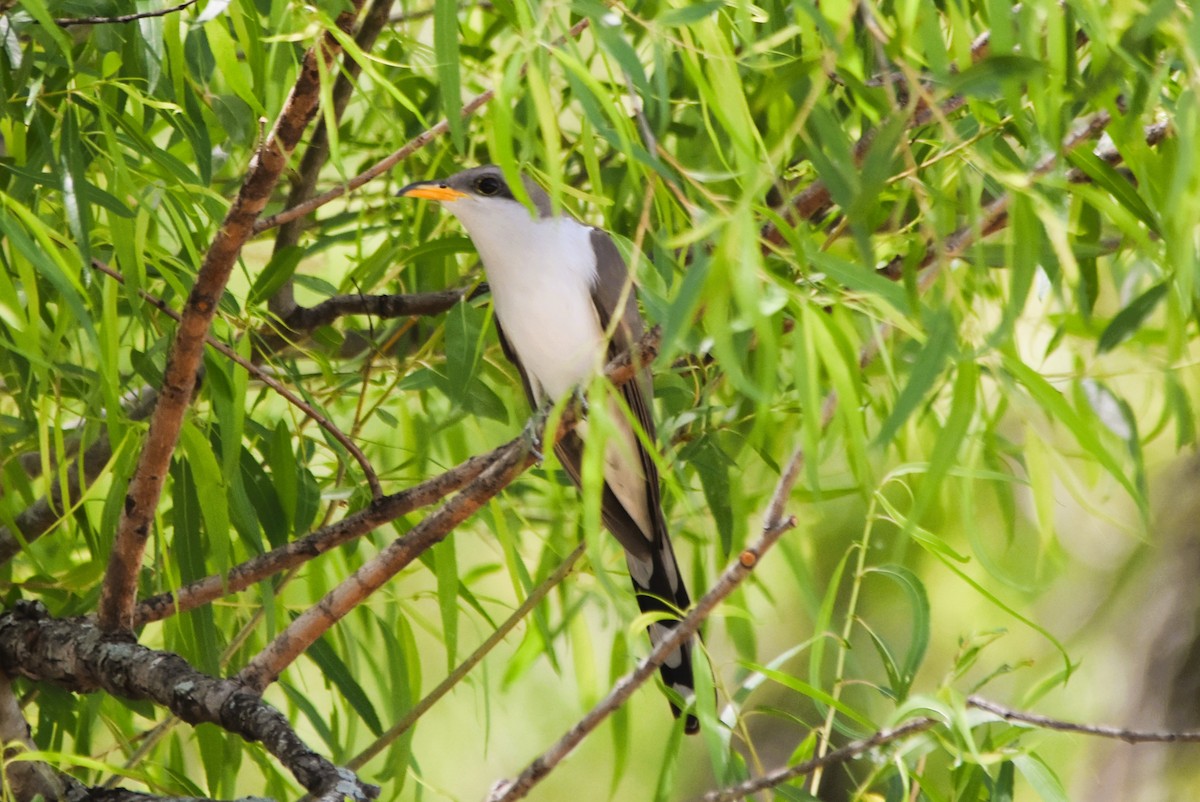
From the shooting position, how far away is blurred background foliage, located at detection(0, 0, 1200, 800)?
3.32ft

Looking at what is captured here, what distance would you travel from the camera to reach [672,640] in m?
1.38

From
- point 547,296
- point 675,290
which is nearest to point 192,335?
point 675,290

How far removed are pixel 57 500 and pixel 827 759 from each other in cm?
119

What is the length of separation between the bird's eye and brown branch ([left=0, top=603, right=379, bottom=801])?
1017mm

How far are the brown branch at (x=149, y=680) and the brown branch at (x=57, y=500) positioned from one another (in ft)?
0.59

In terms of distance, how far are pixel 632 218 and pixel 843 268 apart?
3.31 ft

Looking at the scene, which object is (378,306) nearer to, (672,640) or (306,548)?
(306,548)

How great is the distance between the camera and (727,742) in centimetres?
147

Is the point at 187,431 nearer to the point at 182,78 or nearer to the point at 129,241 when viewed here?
the point at 129,241

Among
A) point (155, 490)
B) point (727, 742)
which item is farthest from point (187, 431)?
point (727, 742)

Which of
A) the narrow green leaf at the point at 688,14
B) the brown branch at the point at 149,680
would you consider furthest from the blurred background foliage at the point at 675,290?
the brown branch at the point at 149,680

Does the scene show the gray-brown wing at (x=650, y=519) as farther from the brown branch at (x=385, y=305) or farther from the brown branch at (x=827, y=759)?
the brown branch at (x=827, y=759)

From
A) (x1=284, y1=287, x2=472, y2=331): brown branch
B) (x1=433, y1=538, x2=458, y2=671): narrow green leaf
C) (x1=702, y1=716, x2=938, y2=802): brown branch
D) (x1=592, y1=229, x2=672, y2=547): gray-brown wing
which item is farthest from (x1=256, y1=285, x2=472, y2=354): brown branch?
(x1=702, y1=716, x2=938, y2=802): brown branch

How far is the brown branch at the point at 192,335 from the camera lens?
1.19 m
